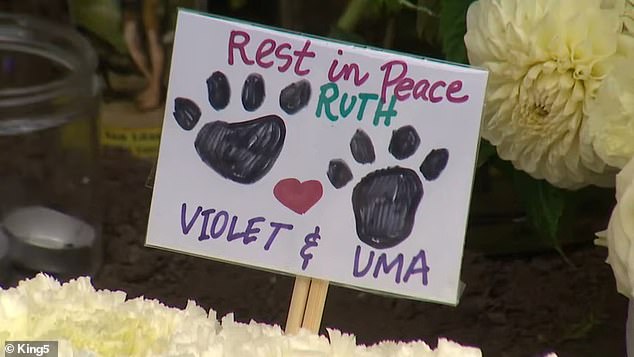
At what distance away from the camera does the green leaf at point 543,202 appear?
52cm

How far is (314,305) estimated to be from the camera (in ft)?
1.34

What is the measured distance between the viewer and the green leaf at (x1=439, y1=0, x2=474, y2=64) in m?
0.52

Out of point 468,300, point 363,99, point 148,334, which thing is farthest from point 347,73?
point 468,300

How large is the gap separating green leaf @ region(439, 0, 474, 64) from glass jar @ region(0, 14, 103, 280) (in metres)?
0.27

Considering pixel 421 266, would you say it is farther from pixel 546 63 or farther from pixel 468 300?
pixel 468 300

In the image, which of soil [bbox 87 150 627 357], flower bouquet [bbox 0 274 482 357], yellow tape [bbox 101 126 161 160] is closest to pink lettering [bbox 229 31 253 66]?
flower bouquet [bbox 0 274 482 357]

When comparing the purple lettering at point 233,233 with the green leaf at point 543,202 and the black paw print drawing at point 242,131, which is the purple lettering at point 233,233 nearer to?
the black paw print drawing at point 242,131

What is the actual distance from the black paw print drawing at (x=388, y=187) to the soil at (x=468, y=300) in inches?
6.7

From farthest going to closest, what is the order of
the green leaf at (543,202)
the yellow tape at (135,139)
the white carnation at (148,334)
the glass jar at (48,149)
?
the yellow tape at (135,139)
the glass jar at (48,149)
the green leaf at (543,202)
the white carnation at (148,334)

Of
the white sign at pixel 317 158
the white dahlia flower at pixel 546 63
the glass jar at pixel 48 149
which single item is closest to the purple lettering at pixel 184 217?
the white sign at pixel 317 158

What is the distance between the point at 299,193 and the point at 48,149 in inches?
14.9

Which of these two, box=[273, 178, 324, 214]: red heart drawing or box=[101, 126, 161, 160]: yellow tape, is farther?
box=[101, 126, 161, 160]: yellow tape

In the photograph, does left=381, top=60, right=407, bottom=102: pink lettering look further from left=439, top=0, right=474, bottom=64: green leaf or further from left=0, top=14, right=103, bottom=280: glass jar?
left=0, top=14, right=103, bottom=280: glass jar

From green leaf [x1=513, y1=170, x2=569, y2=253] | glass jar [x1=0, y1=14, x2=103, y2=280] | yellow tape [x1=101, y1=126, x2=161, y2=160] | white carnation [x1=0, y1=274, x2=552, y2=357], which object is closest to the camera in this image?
white carnation [x1=0, y1=274, x2=552, y2=357]
